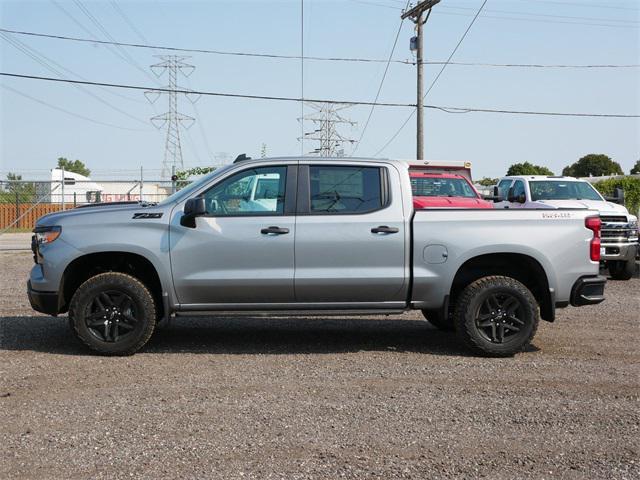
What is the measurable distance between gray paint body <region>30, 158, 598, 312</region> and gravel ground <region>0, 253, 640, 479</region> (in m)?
0.64

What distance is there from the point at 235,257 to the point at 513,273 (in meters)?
2.89

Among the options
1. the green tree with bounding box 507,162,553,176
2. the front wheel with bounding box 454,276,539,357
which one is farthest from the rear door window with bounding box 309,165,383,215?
the green tree with bounding box 507,162,553,176

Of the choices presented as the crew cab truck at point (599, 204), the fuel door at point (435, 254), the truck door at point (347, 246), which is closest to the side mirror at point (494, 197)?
the crew cab truck at point (599, 204)

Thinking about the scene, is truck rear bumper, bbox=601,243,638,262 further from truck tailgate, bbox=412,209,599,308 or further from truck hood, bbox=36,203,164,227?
truck hood, bbox=36,203,164,227

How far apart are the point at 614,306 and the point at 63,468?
8.97 m

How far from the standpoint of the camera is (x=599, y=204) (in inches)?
627

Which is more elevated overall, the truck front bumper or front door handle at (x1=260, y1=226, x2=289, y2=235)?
front door handle at (x1=260, y1=226, x2=289, y2=235)

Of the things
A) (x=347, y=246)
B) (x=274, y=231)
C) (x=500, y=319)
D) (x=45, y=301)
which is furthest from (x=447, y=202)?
(x=45, y=301)

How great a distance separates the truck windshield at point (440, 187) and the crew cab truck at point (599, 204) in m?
0.92

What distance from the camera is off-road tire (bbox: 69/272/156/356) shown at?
7402mm

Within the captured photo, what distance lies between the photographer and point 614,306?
11336 millimetres

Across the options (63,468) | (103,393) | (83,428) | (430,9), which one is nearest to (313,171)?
(103,393)

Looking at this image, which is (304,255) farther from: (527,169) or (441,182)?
(527,169)

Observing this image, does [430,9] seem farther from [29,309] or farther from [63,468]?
[63,468]
